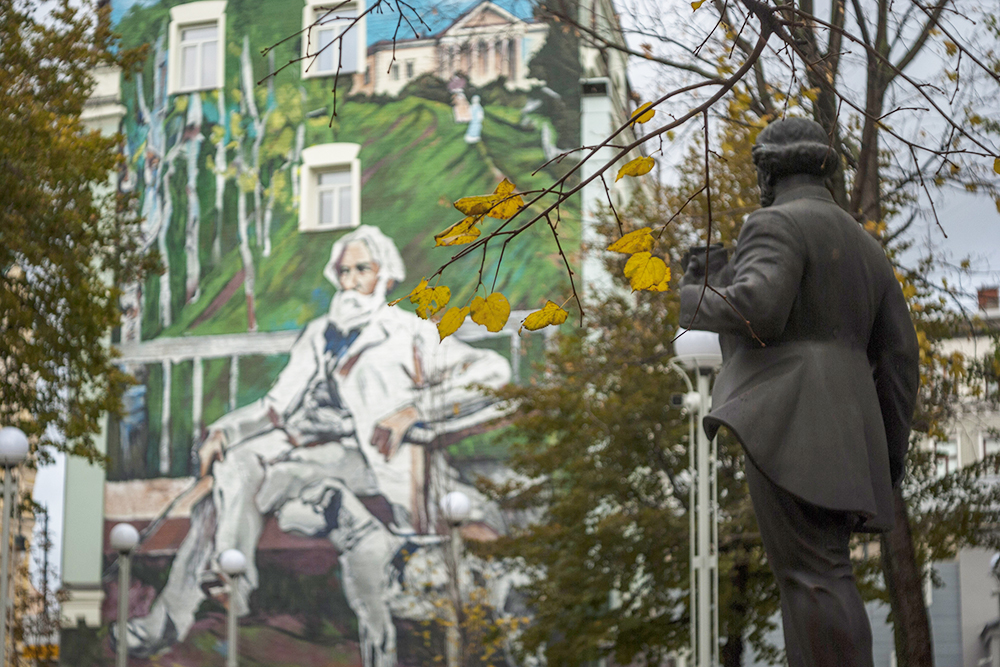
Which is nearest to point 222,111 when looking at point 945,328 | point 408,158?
point 408,158

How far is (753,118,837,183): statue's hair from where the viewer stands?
4168mm

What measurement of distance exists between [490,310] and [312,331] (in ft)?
83.9

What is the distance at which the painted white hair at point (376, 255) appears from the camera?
A: 93.1ft

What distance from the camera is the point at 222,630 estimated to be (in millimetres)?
28219

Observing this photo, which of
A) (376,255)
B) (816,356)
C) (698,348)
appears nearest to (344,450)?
(376,255)

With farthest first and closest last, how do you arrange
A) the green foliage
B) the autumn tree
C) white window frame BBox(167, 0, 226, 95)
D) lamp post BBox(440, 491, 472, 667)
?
white window frame BBox(167, 0, 226, 95) < lamp post BBox(440, 491, 472, 667) < the green foliage < the autumn tree

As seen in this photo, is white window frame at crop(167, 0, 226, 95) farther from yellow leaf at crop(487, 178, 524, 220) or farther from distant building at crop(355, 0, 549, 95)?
Result: yellow leaf at crop(487, 178, 524, 220)

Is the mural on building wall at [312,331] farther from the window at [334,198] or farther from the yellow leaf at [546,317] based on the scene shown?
the yellow leaf at [546,317]

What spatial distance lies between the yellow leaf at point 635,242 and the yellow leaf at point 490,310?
0.31m

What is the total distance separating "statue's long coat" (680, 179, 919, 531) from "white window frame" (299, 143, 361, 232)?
2518 centimetres

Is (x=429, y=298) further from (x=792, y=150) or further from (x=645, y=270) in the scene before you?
(x=792, y=150)

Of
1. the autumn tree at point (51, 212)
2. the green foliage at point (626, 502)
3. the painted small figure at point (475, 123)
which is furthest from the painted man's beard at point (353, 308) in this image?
the autumn tree at point (51, 212)

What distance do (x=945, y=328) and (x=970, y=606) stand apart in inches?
923

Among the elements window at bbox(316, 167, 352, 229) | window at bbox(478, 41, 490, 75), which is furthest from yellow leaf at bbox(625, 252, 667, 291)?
window at bbox(316, 167, 352, 229)
